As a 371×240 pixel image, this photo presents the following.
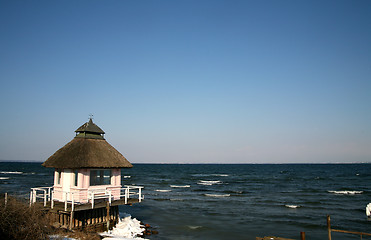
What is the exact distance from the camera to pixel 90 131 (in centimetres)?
2048

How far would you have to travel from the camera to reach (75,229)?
59.0 feet

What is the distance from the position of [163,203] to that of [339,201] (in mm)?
25683

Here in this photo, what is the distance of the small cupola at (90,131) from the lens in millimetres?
20375

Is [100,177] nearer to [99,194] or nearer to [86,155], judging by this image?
[99,194]

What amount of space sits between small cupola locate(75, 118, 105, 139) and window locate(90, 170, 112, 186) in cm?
257

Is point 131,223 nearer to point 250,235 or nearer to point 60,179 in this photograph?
point 60,179

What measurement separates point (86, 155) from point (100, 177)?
201 cm

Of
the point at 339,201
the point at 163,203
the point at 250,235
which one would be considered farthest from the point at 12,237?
the point at 339,201

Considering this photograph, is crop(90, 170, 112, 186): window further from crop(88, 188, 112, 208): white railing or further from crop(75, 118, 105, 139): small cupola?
crop(75, 118, 105, 139): small cupola

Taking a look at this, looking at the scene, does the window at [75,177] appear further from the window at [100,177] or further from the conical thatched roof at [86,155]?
the window at [100,177]

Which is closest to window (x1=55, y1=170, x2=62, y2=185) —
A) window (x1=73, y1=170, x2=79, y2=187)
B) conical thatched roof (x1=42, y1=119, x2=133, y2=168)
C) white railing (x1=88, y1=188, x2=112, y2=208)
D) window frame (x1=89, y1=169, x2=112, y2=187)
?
conical thatched roof (x1=42, y1=119, x2=133, y2=168)

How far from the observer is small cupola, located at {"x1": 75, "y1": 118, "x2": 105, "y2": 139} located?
20375 mm

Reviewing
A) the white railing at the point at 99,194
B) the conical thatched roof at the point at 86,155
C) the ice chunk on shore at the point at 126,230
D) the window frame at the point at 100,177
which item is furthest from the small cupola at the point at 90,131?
the ice chunk on shore at the point at 126,230

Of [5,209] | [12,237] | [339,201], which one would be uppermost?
[5,209]
